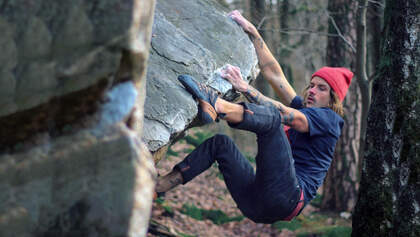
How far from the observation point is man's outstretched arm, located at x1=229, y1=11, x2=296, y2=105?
16.5ft

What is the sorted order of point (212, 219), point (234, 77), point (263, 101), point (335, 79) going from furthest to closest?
point (212, 219) < point (335, 79) < point (234, 77) < point (263, 101)

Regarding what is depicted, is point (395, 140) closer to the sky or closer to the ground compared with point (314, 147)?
closer to the sky

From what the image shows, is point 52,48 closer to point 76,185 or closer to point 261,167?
point 76,185

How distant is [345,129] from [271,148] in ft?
13.4

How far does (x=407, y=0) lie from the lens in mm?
3994

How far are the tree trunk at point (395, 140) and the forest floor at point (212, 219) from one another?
89.8 inches

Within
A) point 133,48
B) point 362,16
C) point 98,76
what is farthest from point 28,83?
point 362,16

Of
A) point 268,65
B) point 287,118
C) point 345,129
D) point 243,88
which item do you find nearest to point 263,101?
point 243,88

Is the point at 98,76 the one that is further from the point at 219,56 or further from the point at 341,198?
the point at 341,198

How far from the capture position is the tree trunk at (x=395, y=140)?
388 centimetres

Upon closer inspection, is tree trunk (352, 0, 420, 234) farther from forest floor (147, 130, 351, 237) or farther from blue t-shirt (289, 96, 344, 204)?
forest floor (147, 130, 351, 237)

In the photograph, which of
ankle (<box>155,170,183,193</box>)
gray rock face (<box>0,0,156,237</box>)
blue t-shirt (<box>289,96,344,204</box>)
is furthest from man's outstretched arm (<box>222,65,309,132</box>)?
gray rock face (<box>0,0,156,237</box>)

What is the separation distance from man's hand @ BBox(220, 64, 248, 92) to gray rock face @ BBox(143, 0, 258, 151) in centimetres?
5

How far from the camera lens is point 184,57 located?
14.4 feet
